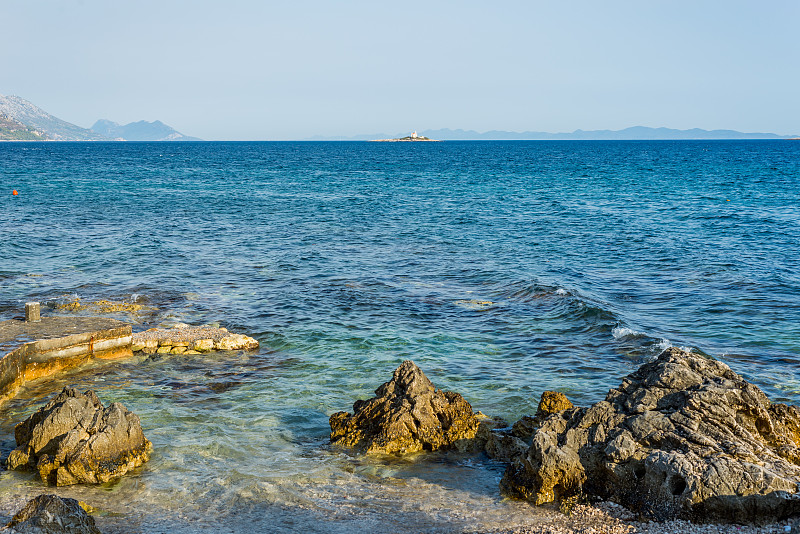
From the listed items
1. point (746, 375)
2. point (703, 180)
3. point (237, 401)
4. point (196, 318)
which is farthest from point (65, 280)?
point (703, 180)

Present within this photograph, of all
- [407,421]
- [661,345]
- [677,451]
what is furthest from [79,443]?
[661,345]

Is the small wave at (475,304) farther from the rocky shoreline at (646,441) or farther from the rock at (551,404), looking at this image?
the rocky shoreline at (646,441)

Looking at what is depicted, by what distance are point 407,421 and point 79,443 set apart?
5.56 meters

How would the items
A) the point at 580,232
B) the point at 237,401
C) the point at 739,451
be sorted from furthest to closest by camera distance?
1. the point at 580,232
2. the point at 237,401
3. the point at 739,451

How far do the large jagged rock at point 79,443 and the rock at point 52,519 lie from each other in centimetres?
214

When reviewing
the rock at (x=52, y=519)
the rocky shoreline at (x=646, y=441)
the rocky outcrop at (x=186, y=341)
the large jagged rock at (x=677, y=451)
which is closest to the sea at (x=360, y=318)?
the rocky outcrop at (x=186, y=341)

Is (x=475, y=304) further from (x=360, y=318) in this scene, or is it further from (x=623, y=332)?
(x=623, y=332)

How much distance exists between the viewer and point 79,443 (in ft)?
36.8

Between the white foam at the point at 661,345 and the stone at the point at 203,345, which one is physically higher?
the white foam at the point at 661,345

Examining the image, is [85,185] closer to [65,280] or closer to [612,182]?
[65,280]

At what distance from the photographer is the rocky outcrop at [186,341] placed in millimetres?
17703

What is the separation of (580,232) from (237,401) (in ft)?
94.2

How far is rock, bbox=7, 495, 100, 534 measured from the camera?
840cm

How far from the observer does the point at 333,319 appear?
2119 cm
